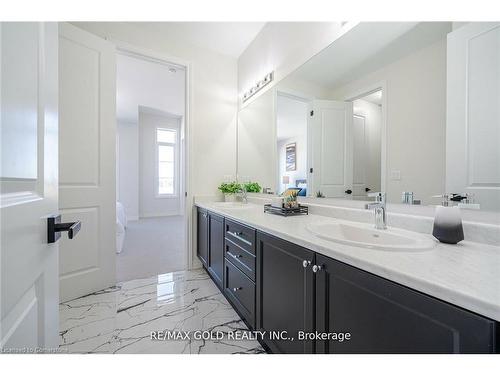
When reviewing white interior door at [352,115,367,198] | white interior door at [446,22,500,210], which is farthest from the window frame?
white interior door at [446,22,500,210]

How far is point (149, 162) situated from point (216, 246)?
17.0 feet

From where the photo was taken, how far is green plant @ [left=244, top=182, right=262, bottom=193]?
8.58ft

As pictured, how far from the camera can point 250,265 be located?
4.58ft

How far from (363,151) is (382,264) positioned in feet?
3.15

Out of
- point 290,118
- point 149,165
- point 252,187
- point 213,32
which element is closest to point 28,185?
point 290,118

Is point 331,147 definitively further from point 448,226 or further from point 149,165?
point 149,165

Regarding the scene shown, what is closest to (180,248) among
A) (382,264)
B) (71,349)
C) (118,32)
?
(71,349)

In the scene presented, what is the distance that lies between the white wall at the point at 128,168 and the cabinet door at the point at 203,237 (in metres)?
4.24

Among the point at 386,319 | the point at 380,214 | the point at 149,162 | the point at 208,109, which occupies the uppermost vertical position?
the point at 208,109

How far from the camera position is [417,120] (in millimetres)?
1121

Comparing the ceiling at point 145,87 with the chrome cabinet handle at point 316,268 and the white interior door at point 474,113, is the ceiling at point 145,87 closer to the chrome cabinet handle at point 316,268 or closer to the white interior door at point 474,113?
the white interior door at point 474,113

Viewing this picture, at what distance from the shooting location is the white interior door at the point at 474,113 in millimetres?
886

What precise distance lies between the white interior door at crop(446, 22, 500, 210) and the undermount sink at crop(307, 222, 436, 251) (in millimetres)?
318

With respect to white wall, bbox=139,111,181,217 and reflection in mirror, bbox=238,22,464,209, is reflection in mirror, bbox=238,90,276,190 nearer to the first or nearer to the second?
reflection in mirror, bbox=238,22,464,209
